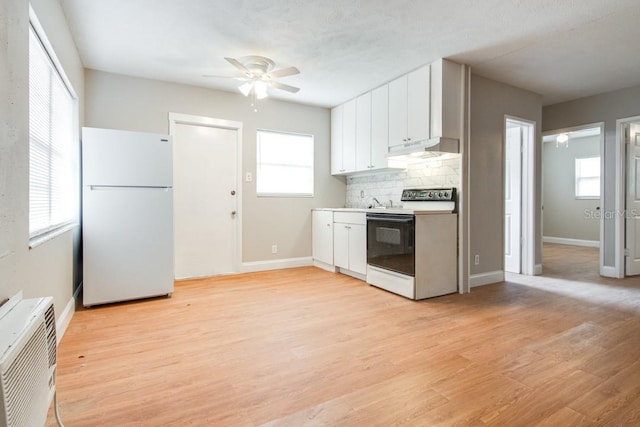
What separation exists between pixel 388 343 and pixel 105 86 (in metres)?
4.00

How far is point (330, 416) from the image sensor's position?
1489mm

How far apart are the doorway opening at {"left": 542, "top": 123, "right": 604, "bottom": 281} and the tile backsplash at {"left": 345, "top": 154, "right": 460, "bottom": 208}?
12.4 feet

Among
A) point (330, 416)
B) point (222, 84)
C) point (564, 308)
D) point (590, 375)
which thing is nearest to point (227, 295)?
point (330, 416)

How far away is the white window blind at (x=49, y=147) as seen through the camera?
204 cm

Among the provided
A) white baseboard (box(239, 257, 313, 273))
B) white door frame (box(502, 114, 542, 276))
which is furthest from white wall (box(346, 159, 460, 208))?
white door frame (box(502, 114, 542, 276))

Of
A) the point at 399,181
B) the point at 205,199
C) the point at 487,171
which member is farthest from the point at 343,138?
the point at 205,199

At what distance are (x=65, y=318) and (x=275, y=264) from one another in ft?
8.44

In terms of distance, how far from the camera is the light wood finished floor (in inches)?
59.9

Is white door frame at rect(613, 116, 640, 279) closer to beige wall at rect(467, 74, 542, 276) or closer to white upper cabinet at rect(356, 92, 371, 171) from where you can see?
beige wall at rect(467, 74, 542, 276)

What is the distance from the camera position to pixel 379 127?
4.13 metres

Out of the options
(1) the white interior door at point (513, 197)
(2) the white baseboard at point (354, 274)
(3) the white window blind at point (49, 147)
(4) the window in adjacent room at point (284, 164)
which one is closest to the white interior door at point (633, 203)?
(1) the white interior door at point (513, 197)

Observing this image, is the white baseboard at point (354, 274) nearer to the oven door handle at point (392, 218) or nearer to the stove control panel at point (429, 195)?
the oven door handle at point (392, 218)

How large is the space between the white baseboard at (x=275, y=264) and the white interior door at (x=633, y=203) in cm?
429

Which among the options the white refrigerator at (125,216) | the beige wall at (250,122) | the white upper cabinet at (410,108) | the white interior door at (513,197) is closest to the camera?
the white refrigerator at (125,216)
